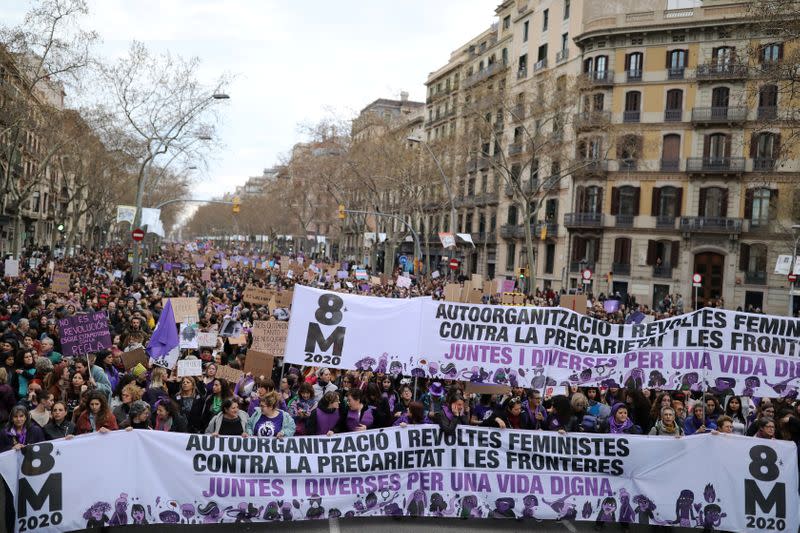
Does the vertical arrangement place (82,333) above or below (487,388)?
above

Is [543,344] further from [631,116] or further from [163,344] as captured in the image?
[631,116]

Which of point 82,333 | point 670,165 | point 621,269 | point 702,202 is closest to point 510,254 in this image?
point 621,269

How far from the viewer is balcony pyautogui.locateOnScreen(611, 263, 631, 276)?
4325cm

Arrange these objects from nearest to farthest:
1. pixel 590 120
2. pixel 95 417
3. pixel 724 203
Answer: pixel 95 417, pixel 590 120, pixel 724 203

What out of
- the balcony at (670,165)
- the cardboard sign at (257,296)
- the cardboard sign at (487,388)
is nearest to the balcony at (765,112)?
the balcony at (670,165)

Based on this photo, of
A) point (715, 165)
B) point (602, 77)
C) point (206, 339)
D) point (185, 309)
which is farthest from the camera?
point (602, 77)

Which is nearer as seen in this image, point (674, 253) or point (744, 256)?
point (744, 256)

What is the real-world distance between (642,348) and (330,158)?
141 ft

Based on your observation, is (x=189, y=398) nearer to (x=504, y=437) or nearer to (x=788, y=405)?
(x=504, y=437)

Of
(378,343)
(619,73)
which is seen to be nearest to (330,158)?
(619,73)

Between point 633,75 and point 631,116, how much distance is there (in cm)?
233

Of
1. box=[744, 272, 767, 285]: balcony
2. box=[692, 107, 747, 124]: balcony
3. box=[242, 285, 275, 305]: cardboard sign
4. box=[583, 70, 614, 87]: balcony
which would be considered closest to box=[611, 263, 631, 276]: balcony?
box=[744, 272, 767, 285]: balcony

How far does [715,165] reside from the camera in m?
41.2

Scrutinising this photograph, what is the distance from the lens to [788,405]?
925cm
